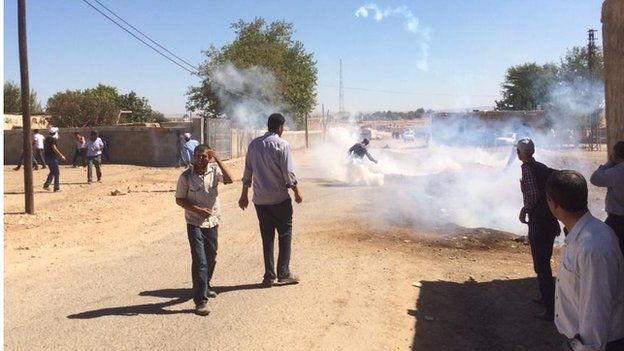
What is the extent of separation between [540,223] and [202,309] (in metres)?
3.26

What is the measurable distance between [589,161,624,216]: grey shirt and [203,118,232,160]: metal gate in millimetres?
19568

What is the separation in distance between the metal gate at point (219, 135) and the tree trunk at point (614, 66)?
18.3m

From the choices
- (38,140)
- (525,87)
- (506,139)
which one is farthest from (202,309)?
(525,87)

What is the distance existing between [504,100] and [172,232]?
47089mm

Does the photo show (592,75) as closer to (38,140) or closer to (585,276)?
(38,140)

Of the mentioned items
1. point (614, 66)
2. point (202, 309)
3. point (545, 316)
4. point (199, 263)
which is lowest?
point (545, 316)

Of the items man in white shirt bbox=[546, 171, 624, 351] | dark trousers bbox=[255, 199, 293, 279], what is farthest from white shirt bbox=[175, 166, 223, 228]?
man in white shirt bbox=[546, 171, 624, 351]

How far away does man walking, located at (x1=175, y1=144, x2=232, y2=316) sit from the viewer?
15.4ft

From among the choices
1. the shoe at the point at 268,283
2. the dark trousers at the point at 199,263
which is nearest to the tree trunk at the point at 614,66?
the shoe at the point at 268,283

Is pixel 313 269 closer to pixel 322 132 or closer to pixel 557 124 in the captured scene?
pixel 557 124

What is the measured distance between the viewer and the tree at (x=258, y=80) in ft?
128

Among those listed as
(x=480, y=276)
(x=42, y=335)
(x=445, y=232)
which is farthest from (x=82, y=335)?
(x=445, y=232)

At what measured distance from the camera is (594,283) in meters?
2.08

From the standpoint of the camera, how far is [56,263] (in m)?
6.76
